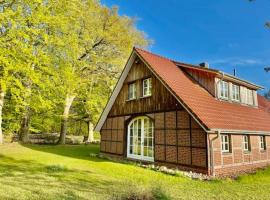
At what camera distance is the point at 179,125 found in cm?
1242

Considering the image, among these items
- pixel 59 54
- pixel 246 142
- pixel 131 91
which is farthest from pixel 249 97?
pixel 59 54

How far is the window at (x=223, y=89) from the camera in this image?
596 inches

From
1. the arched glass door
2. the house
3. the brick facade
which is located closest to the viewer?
the brick facade

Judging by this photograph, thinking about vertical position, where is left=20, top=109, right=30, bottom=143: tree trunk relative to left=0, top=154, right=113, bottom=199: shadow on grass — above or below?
above

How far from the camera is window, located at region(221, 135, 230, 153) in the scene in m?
12.2

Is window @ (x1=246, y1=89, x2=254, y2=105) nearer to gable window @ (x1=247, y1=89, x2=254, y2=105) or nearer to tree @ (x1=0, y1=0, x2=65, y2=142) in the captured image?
gable window @ (x1=247, y1=89, x2=254, y2=105)

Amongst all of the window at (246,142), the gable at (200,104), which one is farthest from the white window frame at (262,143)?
the window at (246,142)

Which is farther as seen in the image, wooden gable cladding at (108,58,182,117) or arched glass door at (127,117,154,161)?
arched glass door at (127,117,154,161)

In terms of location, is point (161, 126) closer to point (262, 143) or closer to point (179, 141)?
point (179, 141)

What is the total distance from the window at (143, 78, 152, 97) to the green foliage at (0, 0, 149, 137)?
595 cm

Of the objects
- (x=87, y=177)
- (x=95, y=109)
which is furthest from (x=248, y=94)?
(x=95, y=109)

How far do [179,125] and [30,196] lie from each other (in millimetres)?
7581

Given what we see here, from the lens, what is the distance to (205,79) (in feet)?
49.8

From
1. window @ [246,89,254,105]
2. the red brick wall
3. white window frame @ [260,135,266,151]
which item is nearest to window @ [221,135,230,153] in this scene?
the red brick wall
